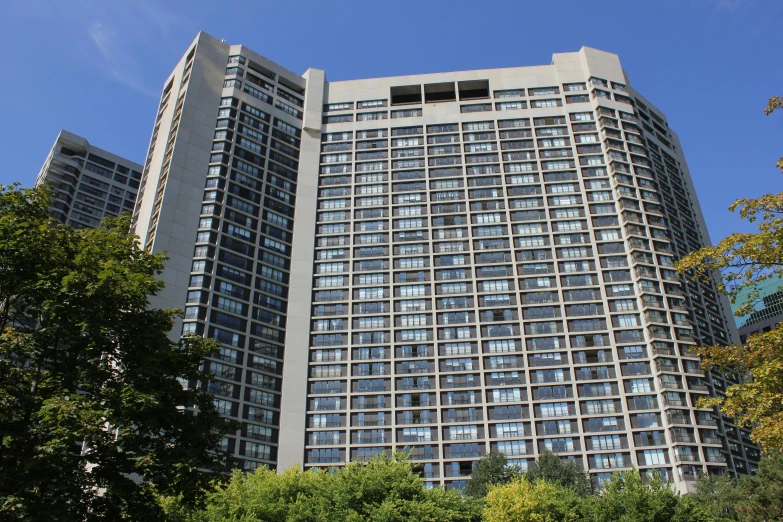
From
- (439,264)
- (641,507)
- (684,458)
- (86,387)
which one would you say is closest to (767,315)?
(684,458)

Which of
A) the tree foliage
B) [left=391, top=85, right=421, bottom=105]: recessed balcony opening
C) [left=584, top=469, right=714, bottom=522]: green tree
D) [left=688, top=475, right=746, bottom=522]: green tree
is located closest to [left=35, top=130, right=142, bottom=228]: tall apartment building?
[left=391, top=85, right=421, bottom=105]: recessed balcony opening

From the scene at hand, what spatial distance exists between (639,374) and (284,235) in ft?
194

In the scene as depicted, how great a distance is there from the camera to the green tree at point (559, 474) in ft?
225

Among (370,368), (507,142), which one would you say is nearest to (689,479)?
(370,368)

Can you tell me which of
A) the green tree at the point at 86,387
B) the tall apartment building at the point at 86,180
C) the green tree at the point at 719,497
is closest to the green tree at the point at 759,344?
the green tree at the point at 86,387

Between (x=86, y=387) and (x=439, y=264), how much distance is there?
7814cm

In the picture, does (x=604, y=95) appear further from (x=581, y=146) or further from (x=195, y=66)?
(x=195, y=66)

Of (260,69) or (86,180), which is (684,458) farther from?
(86,180)

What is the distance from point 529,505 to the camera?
46.2m

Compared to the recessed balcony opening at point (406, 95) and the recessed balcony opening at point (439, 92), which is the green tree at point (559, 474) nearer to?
the recessed balcony opening at point (439, 92)

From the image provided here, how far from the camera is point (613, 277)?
93688 millimetres

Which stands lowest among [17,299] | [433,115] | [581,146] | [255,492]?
[255,492]

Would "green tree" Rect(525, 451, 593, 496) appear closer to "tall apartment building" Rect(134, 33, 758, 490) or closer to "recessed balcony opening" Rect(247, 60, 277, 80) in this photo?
"tall apartment building" Rect(134, 33, 758, 490)

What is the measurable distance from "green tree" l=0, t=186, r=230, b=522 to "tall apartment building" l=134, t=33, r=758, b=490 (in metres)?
55.1
